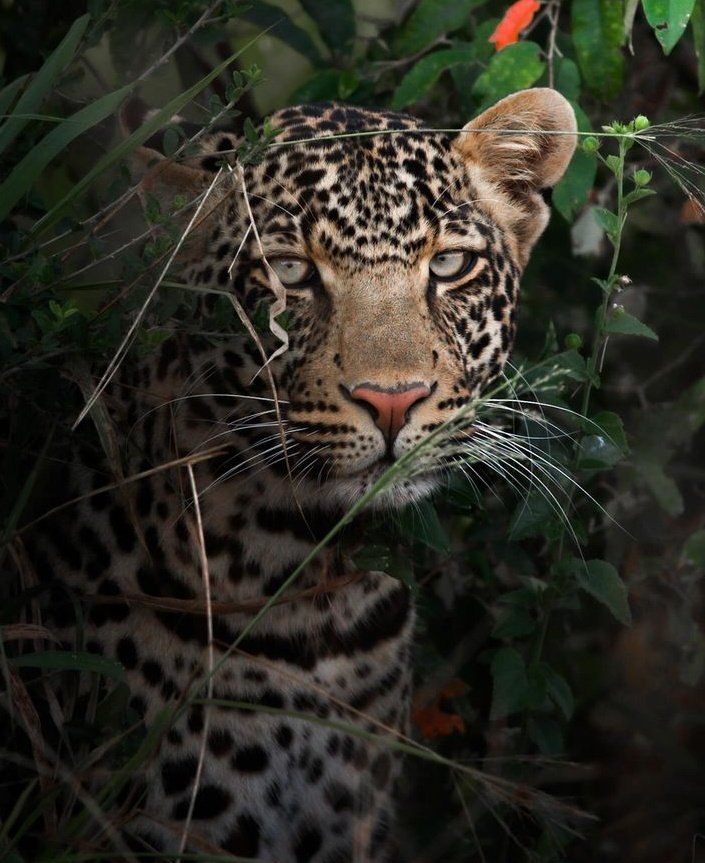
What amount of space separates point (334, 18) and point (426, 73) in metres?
0.55

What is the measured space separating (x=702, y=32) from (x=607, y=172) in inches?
70.7

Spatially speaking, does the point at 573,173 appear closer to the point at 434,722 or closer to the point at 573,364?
the point at 573,364

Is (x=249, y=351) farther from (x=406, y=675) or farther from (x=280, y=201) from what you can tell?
(x=406, y=675)

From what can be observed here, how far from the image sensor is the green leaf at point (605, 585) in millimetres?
3535

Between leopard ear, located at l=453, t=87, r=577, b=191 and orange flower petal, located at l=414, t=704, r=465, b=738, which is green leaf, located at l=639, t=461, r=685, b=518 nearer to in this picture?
orange flower petal, located at l=414, t=704, r=465, b=738

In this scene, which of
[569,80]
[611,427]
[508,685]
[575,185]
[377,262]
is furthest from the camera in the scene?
[569,80]

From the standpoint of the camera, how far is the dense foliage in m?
2.98

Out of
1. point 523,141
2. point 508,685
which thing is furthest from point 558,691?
point 523,141

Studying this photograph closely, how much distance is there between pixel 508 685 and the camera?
372cm

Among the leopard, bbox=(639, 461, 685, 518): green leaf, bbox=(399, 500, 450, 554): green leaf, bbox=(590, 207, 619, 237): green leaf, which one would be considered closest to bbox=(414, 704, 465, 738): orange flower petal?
the leopard

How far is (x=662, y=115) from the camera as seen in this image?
5566mm

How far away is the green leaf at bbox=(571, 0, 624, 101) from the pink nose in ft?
4.78

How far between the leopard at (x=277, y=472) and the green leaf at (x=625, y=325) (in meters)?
0.35

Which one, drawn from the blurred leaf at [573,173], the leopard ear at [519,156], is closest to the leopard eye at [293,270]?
A: the leopard ear at [519,156]
